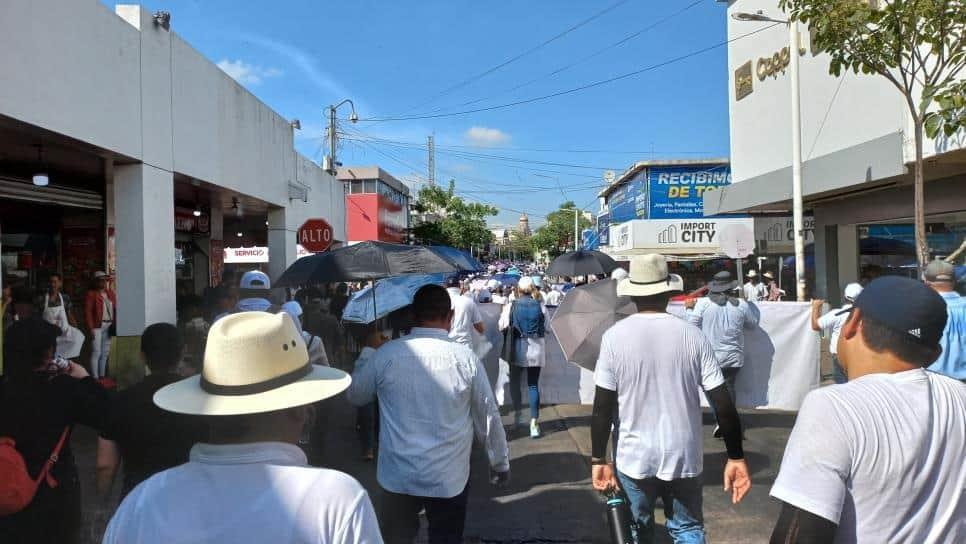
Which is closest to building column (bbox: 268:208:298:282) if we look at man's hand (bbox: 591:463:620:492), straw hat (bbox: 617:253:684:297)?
straw hat (bbox: 617:253:684:297)

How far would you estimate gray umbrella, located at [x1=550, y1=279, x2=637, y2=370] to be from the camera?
5453 mm

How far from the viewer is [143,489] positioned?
154cm

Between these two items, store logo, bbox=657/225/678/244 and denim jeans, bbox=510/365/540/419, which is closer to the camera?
denim jeans, bbox=510/365/540/419

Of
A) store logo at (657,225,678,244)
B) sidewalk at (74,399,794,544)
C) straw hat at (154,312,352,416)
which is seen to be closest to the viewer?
straw hat at (154,312,352,416)

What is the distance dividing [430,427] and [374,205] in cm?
2873

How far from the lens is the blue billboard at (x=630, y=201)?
36162mm

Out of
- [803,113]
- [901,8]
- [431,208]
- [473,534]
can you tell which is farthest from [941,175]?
[431,208]

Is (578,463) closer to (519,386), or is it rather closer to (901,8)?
(519,386)

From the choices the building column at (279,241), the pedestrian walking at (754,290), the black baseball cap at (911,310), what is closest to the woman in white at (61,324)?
the building column at (279,241)

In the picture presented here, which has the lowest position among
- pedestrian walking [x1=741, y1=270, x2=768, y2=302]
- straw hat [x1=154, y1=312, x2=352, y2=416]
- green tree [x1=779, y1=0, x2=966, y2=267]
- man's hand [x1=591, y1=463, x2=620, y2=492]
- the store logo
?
man's hand [x1=591, y1=463, x2=620, y2=492]

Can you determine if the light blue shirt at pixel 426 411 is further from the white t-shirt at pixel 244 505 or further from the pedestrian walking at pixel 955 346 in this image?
the pedestrian walking at pixel 955 346

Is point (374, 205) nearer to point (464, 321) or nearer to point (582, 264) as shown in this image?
point (582, 264)

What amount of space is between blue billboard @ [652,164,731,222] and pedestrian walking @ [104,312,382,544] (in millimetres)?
35061

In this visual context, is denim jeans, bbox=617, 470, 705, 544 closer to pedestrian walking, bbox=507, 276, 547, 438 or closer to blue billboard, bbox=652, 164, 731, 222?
pedestrian walking, bbox=507, 276, 547, 438
